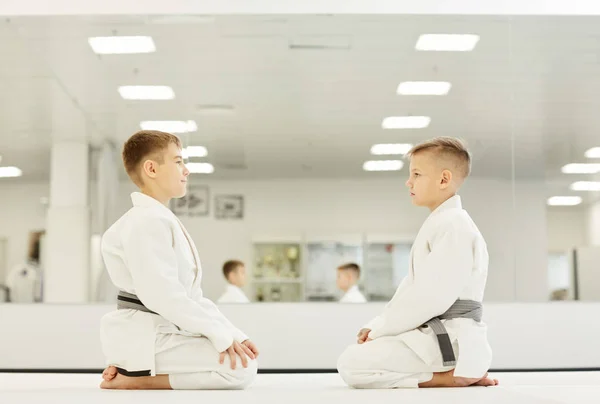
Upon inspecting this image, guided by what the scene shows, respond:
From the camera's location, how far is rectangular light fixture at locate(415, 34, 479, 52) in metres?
4.94

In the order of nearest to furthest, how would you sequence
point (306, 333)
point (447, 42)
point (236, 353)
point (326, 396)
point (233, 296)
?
point (326, 396), point (236, 353), point (306, 333), point (233, 296), point (447, 42)

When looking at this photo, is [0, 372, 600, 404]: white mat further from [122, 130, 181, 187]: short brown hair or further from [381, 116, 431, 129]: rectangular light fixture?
[381, 116, 431, 129]: rectangular light fixture

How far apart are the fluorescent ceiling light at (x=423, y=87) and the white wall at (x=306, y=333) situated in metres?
1.56

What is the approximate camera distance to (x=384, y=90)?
197 inches

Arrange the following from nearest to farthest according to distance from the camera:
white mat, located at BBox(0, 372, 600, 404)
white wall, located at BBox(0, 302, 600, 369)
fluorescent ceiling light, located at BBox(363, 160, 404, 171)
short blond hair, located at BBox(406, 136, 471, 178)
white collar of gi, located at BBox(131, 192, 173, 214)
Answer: white mat, located at BBox(0, 372, 600, 404), white collar of gi, located at BBox(131, 192, 173, 214), short blond hair, located at BBox(406, 136, 471, 178), white wall, located at BBox(0, 302, 600, 369), fluorescent ceiling light, located at BBox(363, 160, 404, 171)

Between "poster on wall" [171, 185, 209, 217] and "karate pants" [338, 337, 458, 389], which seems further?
"poster on wall" [171, 185, 209, 217]

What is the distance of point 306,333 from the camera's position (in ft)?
15.4

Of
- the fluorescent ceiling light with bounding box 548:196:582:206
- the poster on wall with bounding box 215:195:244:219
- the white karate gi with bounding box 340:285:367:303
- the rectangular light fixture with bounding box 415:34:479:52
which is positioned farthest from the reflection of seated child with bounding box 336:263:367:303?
the rectangular light fixture with bounding box 415:34:479:52

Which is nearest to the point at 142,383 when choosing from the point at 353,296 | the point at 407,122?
the point at 353,296

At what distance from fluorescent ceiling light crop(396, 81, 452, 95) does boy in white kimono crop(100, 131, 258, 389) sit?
2895 mm

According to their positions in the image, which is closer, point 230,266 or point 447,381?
point 447,381

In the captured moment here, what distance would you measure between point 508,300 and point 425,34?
1975mm

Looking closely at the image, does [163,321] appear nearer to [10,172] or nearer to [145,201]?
[145,201]

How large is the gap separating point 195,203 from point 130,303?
8.35 ft
